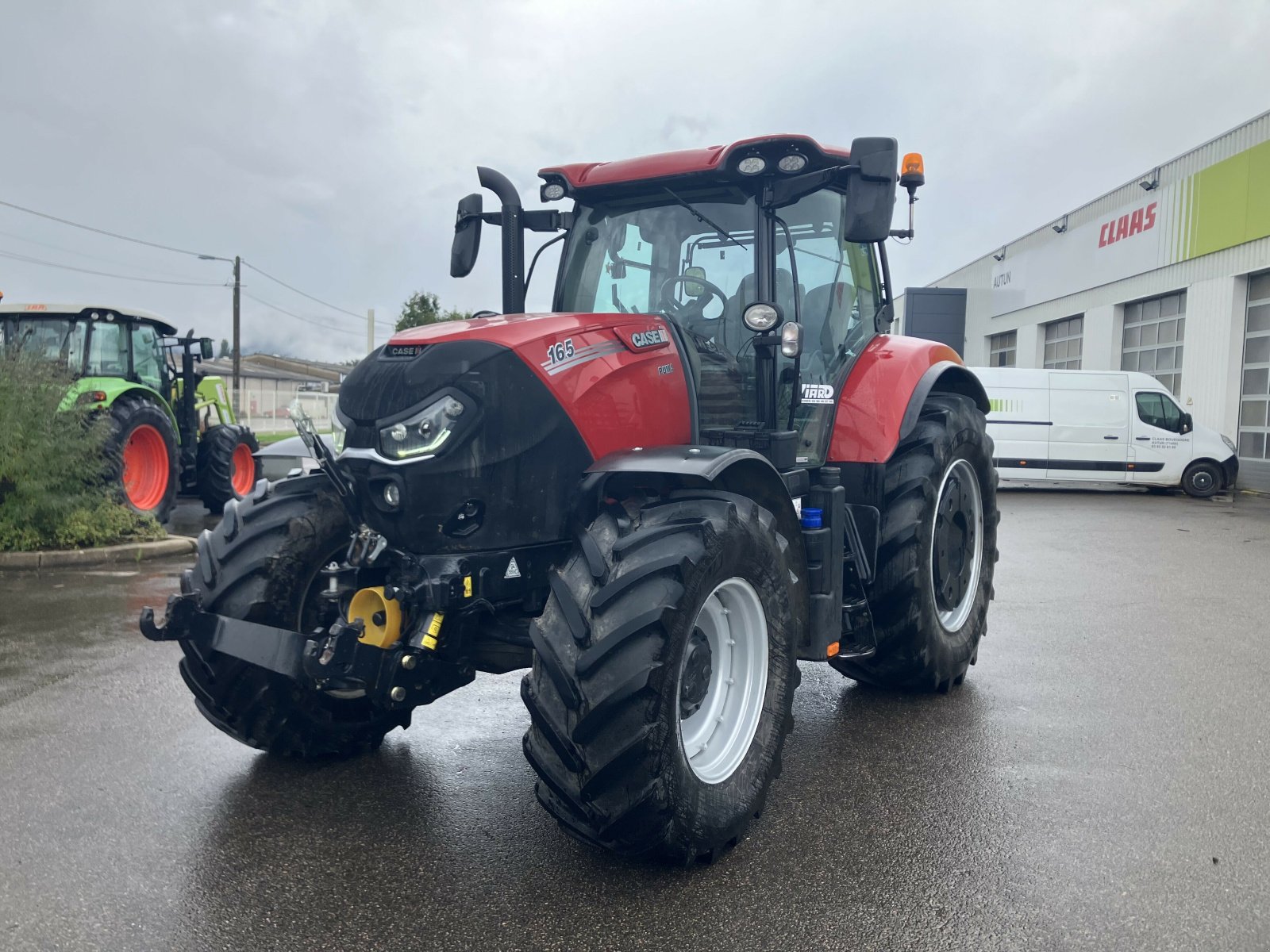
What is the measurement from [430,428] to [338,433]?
61cm

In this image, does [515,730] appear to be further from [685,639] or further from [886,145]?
[886,145]

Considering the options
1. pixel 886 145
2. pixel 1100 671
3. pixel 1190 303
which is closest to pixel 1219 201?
pixel 1190 303

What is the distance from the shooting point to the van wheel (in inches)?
680

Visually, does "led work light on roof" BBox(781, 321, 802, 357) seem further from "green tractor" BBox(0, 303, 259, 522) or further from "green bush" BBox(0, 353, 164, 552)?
"green tractor" BBox(0, 303, 259, 522)

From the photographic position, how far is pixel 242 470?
45.8ft

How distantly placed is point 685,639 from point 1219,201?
20.8 metres

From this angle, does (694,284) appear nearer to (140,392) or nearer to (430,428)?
(430,428)

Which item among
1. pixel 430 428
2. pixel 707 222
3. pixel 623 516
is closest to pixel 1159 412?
pixel 707 222

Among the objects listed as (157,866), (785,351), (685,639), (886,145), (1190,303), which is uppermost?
(1190,303)

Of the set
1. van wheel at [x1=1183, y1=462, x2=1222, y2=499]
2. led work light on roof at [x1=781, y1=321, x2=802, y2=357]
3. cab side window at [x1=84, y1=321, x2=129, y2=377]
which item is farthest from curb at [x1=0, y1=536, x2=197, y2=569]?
→ van wheel at [x1=1183, y1=462, x2=1222, y2=499]

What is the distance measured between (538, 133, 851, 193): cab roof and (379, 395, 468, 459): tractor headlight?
159cm

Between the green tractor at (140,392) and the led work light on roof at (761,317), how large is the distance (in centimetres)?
846

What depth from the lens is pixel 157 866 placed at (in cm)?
332

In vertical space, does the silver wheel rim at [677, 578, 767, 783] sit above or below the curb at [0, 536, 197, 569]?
above
